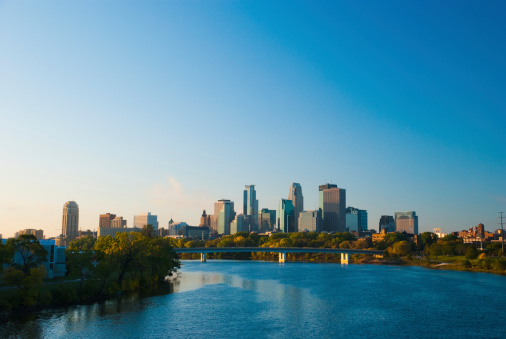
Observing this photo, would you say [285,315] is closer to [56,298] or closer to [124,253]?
[124,253]

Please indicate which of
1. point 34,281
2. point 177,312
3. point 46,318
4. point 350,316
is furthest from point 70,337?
point 350,316

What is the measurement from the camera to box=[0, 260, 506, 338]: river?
195 ft

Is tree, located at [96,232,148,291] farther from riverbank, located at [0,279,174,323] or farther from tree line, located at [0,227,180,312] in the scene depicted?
riverbank, located at [0,279,174,323]

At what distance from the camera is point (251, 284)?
386 ft

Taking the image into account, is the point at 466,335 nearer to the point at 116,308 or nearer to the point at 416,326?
the point at 416,326

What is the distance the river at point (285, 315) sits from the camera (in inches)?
2337

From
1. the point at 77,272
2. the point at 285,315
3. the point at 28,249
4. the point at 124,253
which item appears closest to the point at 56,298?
the point at 77,272

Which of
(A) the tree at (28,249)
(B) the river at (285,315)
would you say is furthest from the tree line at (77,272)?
(B) the river at (285,315)

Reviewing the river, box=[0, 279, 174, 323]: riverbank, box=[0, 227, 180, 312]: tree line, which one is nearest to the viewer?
the river

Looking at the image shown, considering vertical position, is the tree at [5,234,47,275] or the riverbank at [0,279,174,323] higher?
the tree at [5,234,47,275]

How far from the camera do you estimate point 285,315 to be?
7212 centimetres

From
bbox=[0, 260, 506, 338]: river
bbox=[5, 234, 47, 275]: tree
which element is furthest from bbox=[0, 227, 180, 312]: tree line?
bbox=[0, 260, 506, 338]: river

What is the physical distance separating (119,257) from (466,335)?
64761mm

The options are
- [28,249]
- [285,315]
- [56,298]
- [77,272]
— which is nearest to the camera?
[285,315]
